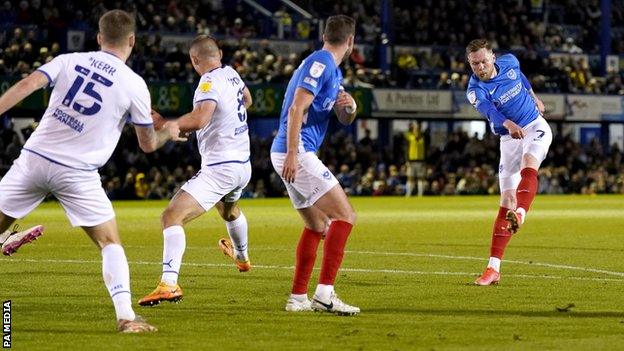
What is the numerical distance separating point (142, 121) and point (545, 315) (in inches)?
142

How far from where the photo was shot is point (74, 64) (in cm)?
924

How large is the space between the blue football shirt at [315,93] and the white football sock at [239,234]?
301 centimetres

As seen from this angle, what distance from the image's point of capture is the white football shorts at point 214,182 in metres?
11.7

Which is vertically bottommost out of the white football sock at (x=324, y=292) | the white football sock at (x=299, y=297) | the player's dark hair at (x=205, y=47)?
the white football sock at (x=299, y=297)

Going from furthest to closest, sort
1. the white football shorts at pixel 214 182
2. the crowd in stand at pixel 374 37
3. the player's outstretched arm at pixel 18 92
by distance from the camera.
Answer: the crowd in stand at pixel 374 37
the white football shorts at pixel 214 182
the player's outstretched arm at pixel 18 92

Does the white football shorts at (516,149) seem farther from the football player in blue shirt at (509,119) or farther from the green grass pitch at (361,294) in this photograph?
the green grass pitch at (361,294)

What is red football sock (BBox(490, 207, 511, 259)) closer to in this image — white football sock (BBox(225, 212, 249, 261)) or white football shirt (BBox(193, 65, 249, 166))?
white football sock (BBox(225, 212, 249, 261))

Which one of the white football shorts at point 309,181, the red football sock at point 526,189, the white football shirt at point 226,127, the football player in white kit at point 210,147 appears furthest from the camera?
the red football sock at point 526,189

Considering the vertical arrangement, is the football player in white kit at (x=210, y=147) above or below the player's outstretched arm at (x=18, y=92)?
below

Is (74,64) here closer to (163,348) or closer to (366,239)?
(163,348)

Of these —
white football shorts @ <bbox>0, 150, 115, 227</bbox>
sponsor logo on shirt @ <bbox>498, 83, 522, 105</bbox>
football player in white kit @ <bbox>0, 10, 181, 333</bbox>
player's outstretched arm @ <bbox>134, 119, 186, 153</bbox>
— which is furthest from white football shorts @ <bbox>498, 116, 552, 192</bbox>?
white football shorts @ <bbox>0, 150, 115, 227</bbox>

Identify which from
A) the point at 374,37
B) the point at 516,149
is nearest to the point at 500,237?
the point at 516,149

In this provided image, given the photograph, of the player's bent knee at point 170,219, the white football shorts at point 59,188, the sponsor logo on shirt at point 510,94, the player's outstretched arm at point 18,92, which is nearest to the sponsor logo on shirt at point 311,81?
the player's bent knee at point 170,219

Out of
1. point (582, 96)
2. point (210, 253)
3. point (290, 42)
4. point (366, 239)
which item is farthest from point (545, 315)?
point (582, 96)
